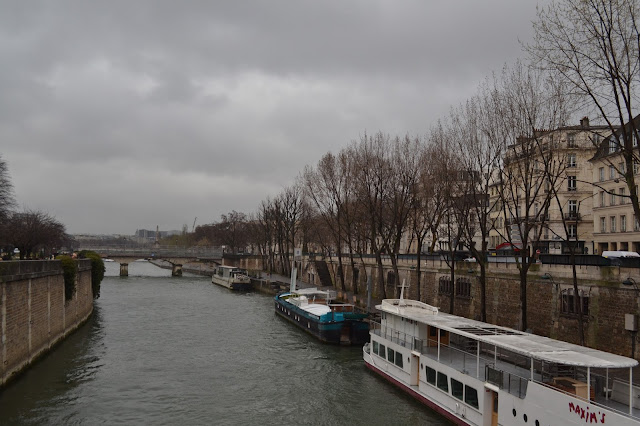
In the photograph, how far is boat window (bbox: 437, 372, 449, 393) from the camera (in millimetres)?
20391

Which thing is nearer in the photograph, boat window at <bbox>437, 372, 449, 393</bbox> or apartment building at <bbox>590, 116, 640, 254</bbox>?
boat window at <bbox>437, 372, 449, 393</bbox>

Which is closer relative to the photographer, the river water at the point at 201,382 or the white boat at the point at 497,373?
the white boat at the point at 497,373

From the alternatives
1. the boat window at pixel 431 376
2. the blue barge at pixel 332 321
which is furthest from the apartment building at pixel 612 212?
the boat window at pixel 431 376

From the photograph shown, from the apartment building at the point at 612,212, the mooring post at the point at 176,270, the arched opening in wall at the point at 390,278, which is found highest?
the apartment building at the point at 612,212

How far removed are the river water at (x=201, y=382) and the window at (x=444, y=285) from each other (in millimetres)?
11184

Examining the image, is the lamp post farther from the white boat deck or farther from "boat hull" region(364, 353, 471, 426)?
"boat hull" region(364, 353, 471, 426)

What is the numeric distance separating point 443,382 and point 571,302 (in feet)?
35.8

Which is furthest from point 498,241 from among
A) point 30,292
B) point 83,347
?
point 30,292

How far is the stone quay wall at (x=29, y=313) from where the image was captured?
21750mm

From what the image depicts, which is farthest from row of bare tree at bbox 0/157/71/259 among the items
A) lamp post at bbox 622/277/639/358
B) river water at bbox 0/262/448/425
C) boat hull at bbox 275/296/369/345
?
lamp post at bbox 622/277/639/358

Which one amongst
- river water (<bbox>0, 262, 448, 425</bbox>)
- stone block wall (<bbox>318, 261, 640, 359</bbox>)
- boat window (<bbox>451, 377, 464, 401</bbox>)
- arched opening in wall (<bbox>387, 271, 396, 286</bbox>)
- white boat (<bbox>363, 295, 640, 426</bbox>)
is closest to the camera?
white boat (<bbox>363, 295, 640, 426</bbox>)

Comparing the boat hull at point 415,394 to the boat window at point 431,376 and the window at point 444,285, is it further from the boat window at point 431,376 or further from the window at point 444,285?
the window at point 444,285

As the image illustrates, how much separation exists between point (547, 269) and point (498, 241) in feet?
125

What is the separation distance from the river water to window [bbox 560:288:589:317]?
1037cm
